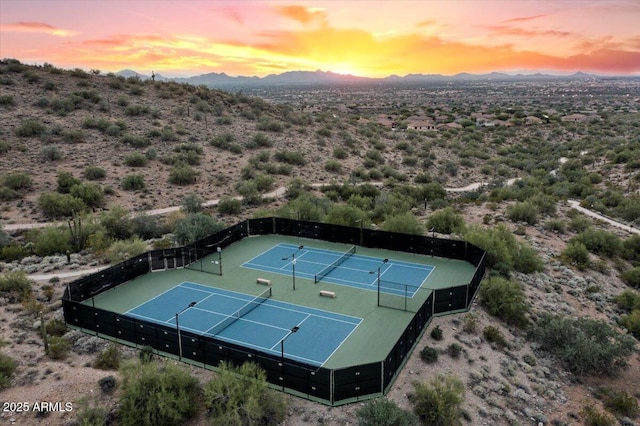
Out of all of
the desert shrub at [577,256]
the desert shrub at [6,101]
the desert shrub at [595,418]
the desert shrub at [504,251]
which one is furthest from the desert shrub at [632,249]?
the desert shrub at [6,101]

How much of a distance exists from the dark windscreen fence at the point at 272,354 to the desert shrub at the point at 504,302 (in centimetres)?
74

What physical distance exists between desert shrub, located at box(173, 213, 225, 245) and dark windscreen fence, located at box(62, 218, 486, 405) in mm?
1359

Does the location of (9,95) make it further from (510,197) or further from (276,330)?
(510,197)

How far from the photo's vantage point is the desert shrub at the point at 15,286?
21.4m

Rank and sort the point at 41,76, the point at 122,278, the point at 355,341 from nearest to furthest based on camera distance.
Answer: the point at 355,341 < the point at 122,278 < the point at 41,76

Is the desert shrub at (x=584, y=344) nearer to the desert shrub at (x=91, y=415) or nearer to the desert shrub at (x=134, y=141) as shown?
the desert shrub at (x=91, y=415)

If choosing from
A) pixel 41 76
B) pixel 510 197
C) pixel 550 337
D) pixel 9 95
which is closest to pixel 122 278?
pixel 550 337

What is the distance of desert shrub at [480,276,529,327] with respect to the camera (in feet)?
71.3

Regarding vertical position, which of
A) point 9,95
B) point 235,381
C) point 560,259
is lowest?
point 560,259

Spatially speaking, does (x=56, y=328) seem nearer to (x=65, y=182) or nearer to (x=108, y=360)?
(x=108, y=360)

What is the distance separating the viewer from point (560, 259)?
98.5ft

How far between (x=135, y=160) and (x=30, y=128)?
12.4 meters

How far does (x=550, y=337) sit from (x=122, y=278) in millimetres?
20926

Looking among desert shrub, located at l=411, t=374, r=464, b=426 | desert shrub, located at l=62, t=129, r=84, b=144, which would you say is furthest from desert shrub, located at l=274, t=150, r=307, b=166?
desert shrub, located at l=411, t=374, r=464, b=426
